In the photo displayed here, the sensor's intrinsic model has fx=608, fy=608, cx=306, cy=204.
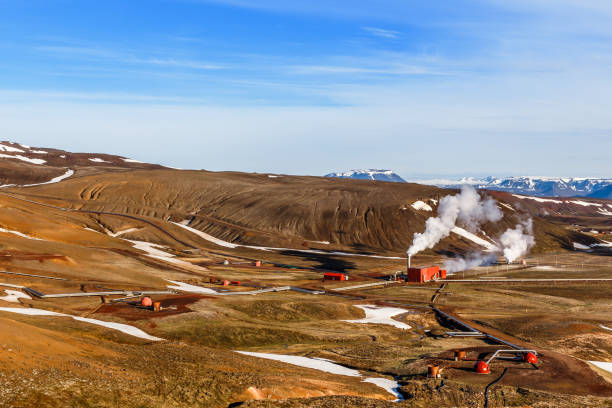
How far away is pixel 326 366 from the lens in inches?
2304

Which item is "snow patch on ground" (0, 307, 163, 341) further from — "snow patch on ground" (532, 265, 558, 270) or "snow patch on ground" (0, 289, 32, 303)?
"snow patch on ground" (532, 265, 558, 270)

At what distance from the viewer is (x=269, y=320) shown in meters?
86.4

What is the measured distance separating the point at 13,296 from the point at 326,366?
4627 cm

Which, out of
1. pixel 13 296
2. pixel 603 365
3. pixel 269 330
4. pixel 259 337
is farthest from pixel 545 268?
pixel 13 296

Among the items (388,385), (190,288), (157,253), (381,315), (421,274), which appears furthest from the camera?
(157,253)

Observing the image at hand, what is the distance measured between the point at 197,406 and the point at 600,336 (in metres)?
57.7

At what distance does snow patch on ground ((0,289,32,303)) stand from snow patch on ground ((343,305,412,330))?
4488cm

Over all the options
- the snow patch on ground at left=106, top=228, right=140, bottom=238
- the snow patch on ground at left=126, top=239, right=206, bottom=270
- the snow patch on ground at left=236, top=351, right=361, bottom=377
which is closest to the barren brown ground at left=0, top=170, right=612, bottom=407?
the snow patch on ground at left=236, top=351, right=361, bottom=377

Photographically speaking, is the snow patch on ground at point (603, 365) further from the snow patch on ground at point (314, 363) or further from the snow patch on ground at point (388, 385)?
the snow patch on ground at point (314, 363)

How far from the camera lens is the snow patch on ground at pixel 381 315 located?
8781 cm

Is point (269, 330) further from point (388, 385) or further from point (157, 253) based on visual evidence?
point (157, 253)

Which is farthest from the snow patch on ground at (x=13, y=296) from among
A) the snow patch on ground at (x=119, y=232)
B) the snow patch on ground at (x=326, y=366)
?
the snow patch on ground at (x=119, y=232)

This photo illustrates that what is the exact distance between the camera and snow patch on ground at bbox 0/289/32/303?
3055 inches

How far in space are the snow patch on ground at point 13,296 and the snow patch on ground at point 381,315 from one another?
1767 inches
